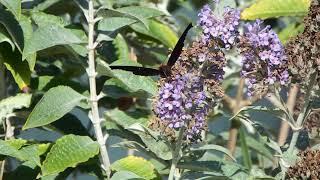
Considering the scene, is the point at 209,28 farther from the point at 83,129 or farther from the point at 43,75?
the point at 43,75

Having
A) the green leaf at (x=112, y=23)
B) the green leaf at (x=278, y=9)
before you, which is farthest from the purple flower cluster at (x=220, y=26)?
the green leaf at (x=278, y=9)

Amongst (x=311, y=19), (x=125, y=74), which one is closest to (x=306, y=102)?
(x=311, y=19)

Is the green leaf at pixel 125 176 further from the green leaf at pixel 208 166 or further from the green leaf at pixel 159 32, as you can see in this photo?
the green leaf at pixel 159 32

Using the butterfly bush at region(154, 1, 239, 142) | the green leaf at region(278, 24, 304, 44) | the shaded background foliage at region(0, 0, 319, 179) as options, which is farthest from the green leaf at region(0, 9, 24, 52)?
the green leaf at region(278, 24, 304, 44)

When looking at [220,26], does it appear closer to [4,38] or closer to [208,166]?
[208,166]

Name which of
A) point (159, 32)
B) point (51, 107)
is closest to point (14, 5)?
point (51, 107)
